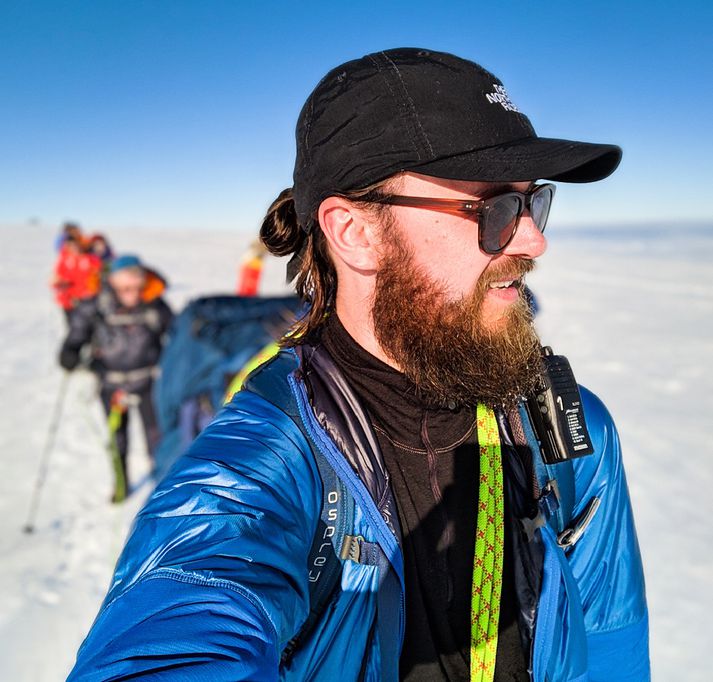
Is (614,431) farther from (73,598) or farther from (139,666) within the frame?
(73,598)

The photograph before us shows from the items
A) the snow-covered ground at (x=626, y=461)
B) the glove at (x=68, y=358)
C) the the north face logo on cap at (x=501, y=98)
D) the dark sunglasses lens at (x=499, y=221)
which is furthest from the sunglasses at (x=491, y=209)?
the glove at (x=68, y=358)

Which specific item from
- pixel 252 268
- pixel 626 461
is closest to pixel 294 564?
pixel 626 461

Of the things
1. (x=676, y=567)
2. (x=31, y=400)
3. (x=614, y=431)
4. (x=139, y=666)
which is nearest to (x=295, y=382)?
(x=139, y=666)

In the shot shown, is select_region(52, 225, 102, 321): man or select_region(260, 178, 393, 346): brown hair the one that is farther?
select_region(52, 225, 102, 321): man

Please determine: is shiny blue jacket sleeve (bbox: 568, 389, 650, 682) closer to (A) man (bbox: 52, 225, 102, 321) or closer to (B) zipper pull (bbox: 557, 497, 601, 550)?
(B) zipper pull (bbox: 557, 497, 601, 550)

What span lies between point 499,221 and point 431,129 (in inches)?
10.4

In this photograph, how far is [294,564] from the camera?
0.95m

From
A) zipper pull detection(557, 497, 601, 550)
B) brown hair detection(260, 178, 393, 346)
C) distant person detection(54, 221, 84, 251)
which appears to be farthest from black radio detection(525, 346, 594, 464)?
distant person detection(54, 221, 84, 251)

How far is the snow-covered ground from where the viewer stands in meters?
2.98

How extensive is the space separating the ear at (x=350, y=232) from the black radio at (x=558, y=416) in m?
0.54

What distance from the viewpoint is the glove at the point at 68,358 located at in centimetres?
471

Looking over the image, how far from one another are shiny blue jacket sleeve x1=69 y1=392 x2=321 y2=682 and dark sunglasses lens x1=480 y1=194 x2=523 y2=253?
2.06ft

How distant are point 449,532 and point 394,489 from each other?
163 millimetres

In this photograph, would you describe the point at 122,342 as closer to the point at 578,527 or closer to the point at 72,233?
the point at 578,527
